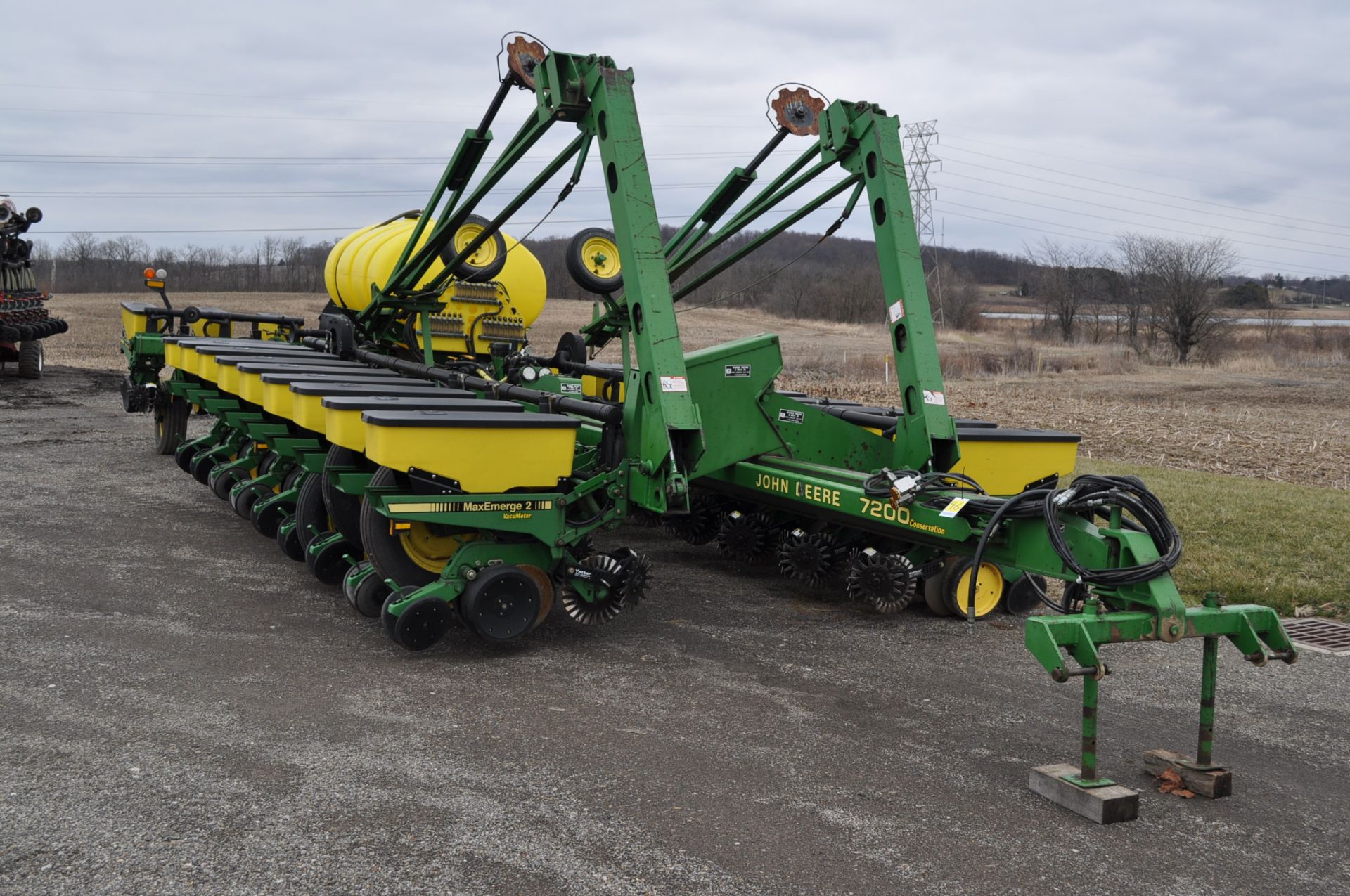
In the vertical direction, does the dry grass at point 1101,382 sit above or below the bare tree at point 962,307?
below

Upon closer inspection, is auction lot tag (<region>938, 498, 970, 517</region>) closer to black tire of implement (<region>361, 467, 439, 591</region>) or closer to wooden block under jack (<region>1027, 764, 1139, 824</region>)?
wooden block under jack (<region>1027, 764, 1139, 824</region>)

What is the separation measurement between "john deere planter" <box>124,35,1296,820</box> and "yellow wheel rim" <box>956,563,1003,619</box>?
0.6 inches

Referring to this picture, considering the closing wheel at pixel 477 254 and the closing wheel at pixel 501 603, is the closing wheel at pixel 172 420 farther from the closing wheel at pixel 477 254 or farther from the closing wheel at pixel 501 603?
the closing wheel at pixel 501 603

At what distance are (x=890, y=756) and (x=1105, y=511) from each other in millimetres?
1223

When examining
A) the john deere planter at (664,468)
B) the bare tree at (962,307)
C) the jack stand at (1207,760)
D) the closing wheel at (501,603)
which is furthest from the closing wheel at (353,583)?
the bare tree at (962,307)

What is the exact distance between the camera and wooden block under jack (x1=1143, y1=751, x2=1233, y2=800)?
4.02 meters

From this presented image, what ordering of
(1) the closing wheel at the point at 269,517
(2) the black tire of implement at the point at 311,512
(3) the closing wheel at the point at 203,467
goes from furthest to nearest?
(3) the closing wheel at the point at 203,467 < (1) the closing wheel at the point at 269,517 < (2) the black tire of implement at the point at 311,512

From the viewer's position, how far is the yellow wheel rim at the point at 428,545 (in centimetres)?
580

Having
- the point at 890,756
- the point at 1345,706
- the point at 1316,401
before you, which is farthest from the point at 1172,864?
the point at 1316,401

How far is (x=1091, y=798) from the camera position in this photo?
382cm

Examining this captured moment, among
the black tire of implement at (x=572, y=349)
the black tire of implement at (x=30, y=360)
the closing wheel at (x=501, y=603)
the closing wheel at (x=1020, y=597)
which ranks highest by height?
the black tire of implement at (x=572, y=349)

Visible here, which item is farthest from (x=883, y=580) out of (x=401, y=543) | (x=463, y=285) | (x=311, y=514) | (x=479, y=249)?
(x=463, y=285)

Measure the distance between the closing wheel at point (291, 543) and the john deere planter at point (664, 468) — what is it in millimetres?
19

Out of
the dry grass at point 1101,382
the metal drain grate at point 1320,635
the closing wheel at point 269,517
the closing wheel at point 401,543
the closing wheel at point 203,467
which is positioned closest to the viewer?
the closing wheel at point 401,543
